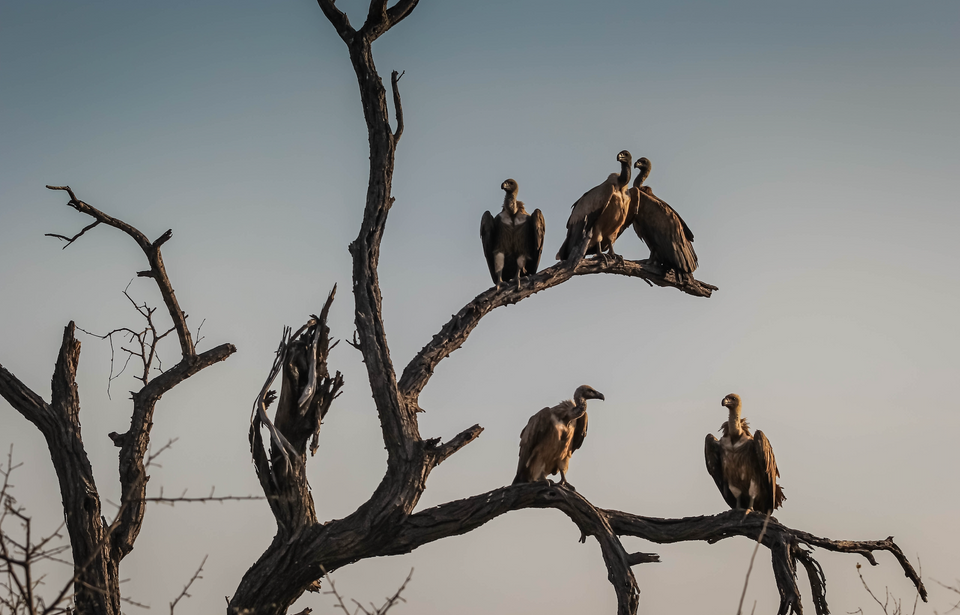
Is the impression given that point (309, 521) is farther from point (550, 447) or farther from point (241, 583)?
point (550, 447)

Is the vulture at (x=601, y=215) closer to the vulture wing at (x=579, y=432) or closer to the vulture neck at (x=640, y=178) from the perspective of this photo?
the vulture neck at (x=640, y=178)

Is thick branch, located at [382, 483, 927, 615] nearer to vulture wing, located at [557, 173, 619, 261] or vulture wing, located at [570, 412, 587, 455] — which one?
vulture wing, located at [570, 412, 587, 455]

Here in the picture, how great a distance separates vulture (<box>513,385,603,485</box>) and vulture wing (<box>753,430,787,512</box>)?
125 centimetres

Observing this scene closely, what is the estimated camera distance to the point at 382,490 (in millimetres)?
6082

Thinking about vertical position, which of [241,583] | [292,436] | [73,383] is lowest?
[241,583]

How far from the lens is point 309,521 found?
6.11 meters

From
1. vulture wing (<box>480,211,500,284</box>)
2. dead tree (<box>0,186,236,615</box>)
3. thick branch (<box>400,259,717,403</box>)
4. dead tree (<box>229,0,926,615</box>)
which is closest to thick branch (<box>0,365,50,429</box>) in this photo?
dead tree (<box>0,186,236,615</box>)

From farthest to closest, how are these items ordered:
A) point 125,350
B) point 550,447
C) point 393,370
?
point 550,447
point 125,350
point 393,370

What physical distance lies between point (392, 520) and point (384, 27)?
128 inches

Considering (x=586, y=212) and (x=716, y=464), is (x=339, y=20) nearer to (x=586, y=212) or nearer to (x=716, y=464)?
(x=586, y=212)

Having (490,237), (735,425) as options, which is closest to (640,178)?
(490,237)

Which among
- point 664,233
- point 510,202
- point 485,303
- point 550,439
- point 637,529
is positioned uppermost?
point 510,202

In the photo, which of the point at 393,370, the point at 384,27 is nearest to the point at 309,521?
the point at 393,370

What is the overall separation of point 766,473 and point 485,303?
2520mm
